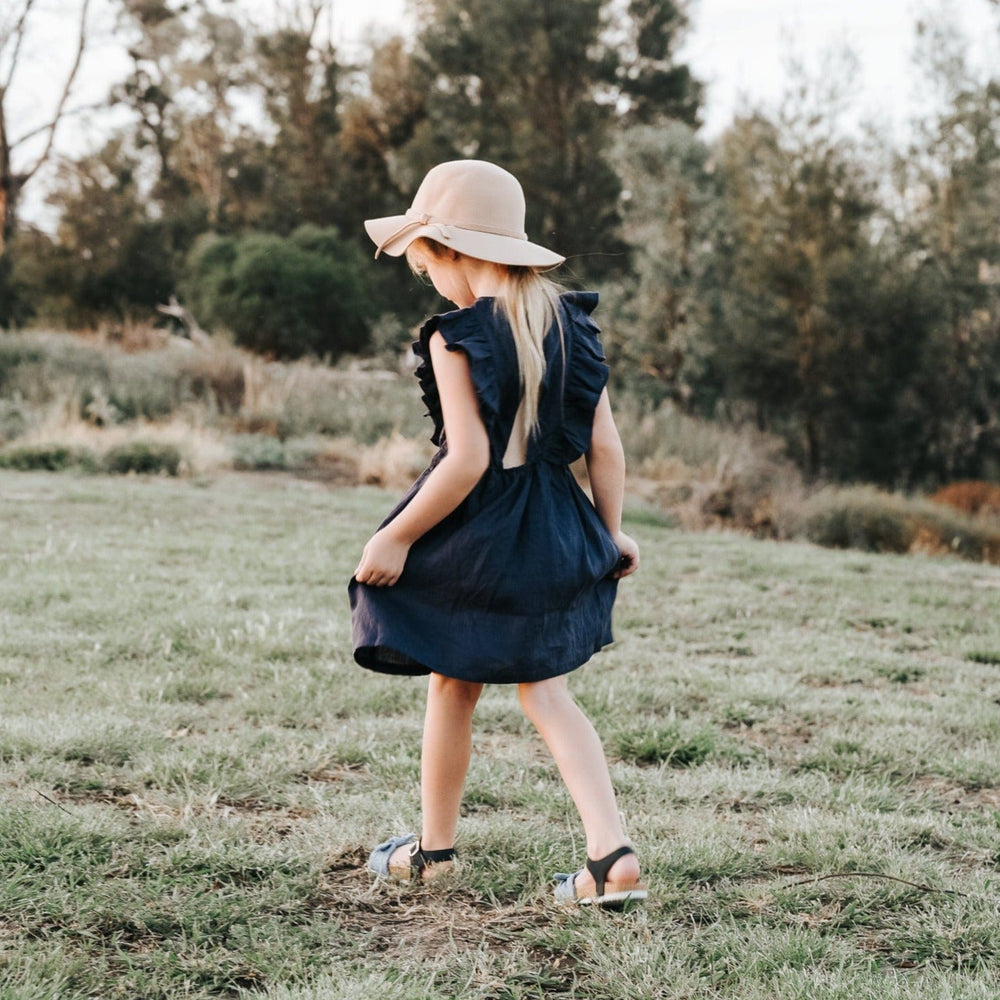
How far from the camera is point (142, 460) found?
34.4 feet

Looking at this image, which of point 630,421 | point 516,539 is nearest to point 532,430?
point 516,539

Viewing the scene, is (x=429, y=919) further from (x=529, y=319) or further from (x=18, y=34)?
(x=18, y=34)

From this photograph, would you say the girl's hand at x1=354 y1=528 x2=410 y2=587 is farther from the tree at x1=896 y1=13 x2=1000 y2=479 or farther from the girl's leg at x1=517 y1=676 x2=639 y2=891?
the tree at x1=896 y1=13 x2=1000 y2=479

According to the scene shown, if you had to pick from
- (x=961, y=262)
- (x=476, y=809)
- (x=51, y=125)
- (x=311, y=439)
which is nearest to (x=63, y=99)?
(x=51, y=125)

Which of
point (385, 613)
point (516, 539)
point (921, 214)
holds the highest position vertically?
point (921, 214)

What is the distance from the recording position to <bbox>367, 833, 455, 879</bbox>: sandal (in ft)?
8.27

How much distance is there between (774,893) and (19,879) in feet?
5.61

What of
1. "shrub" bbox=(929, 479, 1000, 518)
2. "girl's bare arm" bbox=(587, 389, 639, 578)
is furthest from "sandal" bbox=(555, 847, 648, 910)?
"shrub" bbox=(929, 479, 1000, 518)

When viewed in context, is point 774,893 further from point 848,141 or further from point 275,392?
point 848,141

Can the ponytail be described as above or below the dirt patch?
above

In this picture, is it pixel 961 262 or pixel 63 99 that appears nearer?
pixel 961 262

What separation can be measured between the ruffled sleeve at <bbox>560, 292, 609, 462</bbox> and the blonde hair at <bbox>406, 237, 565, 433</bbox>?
0.15 ft

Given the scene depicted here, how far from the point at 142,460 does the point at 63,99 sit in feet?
54.6

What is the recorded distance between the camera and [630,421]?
15203mm
